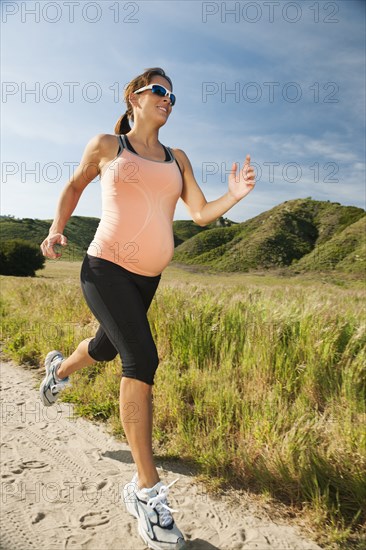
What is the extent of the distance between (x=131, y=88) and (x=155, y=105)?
25 cm

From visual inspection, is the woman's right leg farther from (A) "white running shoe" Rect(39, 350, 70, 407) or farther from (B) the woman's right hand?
(A) "white running shoe" Rect(39, 350, 70, 407)

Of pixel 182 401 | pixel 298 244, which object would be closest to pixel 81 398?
pixel 182 401

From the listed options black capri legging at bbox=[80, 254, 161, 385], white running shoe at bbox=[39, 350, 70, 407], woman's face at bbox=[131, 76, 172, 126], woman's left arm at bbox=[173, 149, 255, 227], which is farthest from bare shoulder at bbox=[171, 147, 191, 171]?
white running shoe at bbox=[39, 350, 70, 407]

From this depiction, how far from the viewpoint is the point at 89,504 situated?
8.82 ft

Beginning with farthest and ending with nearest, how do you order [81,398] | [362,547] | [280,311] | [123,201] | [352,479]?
[280,311]
[81,398]
[123,201]
[352,479]
[362,547]

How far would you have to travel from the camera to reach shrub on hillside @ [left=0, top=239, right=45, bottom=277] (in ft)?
148

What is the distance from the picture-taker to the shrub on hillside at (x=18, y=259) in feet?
148

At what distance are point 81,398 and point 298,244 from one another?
85871mm

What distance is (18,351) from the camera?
19.4 feet

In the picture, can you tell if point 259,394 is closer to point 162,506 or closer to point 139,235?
point 162,506

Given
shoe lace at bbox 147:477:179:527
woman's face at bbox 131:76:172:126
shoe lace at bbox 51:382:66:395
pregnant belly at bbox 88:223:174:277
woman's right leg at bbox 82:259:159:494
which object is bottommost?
shoe lace at bbox 147:477:179:527

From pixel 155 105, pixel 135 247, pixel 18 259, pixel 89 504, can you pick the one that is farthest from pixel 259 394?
pixel 18 259

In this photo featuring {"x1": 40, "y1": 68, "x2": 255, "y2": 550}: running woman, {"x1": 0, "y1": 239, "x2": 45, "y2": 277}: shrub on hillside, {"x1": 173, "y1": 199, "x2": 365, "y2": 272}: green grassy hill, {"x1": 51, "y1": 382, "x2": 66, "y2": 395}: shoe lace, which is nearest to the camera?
{"x1": 40, "y1": 68, "x2": 255, "y2": 550}: running woman

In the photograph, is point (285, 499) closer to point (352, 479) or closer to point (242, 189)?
point (352, 479)
